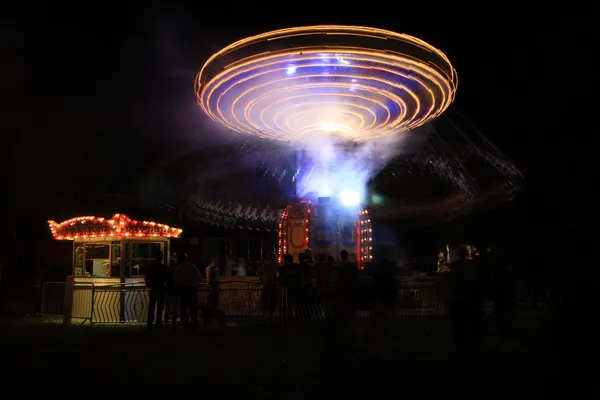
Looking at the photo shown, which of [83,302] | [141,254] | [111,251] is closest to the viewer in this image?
[83,302]

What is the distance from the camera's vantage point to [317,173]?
2116 cm

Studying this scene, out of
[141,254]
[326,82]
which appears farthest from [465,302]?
[141,254]

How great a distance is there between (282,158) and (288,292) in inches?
916

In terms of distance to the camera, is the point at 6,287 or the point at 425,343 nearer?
the point at 425,343

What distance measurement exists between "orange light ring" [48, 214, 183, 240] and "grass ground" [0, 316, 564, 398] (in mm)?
4359

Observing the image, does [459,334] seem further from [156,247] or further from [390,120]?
[156,247]

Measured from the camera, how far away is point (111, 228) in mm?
16797

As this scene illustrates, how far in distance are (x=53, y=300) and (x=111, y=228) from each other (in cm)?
304

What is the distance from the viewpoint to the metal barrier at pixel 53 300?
17359 millimetres

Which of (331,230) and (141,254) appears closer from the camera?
(141,254)

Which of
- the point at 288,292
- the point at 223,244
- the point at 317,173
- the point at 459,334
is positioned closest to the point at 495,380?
the point at 459,334

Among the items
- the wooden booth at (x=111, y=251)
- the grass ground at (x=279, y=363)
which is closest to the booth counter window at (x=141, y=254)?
the wooden booth at (x=111, y=251)

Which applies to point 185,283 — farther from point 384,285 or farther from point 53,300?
point 53,300

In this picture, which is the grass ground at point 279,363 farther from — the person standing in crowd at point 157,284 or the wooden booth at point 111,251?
the wooden booth at point 111,251
